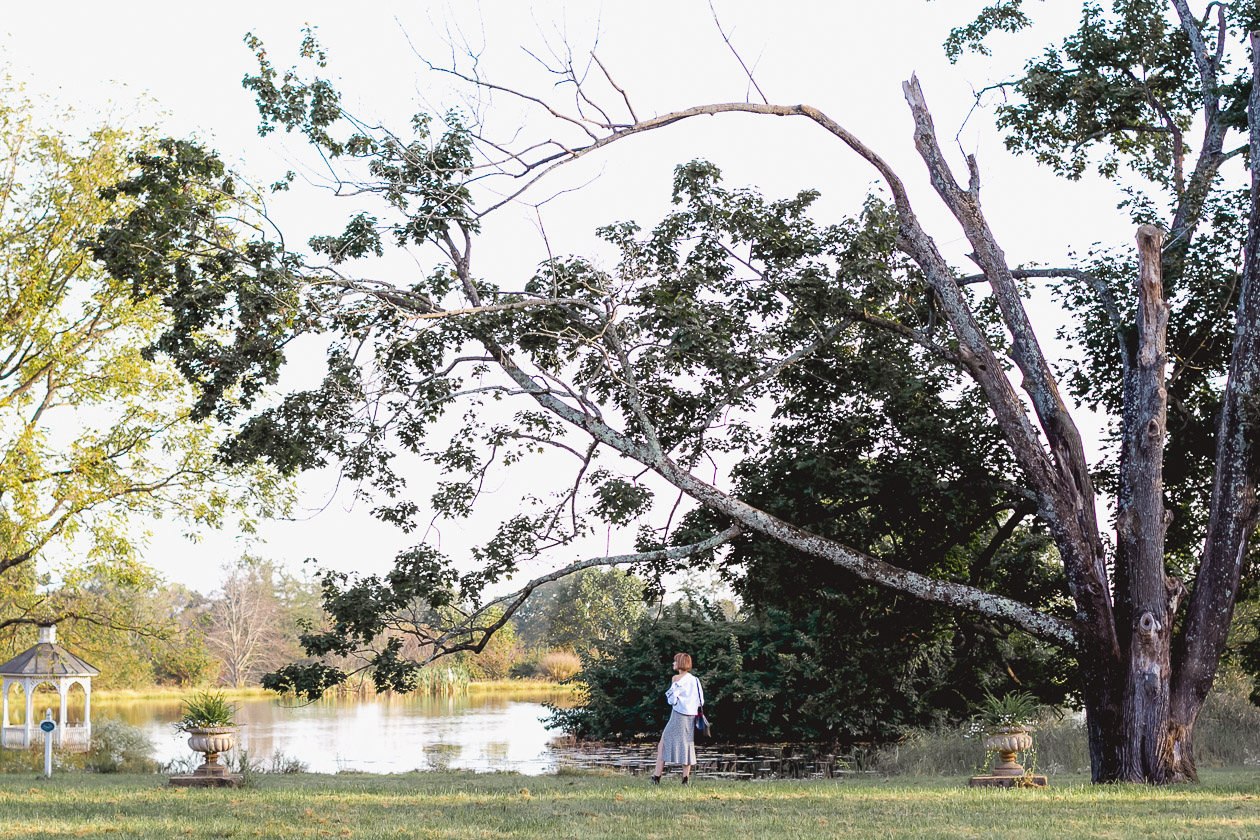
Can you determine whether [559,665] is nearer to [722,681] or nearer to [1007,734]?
[722,681]

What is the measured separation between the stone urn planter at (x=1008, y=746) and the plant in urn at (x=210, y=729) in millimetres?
8677

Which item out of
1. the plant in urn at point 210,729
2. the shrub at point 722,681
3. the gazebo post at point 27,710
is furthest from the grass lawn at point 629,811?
the shrub at point 722,681

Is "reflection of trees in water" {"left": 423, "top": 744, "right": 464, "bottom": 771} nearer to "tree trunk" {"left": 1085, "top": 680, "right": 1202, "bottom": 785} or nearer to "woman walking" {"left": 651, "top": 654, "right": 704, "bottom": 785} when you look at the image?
"woman walking" {"left": 651, "top": 654, "right": 704, "bottom": 785}

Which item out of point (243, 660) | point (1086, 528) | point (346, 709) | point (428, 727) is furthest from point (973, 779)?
point (243, 660)

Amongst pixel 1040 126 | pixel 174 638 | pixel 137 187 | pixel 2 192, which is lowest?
pixel 174 638

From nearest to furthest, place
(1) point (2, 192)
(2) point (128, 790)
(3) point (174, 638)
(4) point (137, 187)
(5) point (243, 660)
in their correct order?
1. (2) point (128, 790)
2. (4) point (137, 187)
3. (1) point (2, 192)
4. (3) point (174, 638)
5. (5) point (243, 660)

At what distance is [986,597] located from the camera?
14.1 m

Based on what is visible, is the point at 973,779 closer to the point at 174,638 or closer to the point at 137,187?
the point at 137,187

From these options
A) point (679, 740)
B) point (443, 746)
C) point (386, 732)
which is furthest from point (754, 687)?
point (679, 740)

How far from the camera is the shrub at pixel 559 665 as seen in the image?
167 ft

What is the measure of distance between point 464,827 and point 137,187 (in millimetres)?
10704

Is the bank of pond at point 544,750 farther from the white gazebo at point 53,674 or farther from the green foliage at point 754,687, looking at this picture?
the white gazebo at point 53,674

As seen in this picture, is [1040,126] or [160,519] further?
[160,519]

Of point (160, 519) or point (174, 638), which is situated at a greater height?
point (160, 519)
